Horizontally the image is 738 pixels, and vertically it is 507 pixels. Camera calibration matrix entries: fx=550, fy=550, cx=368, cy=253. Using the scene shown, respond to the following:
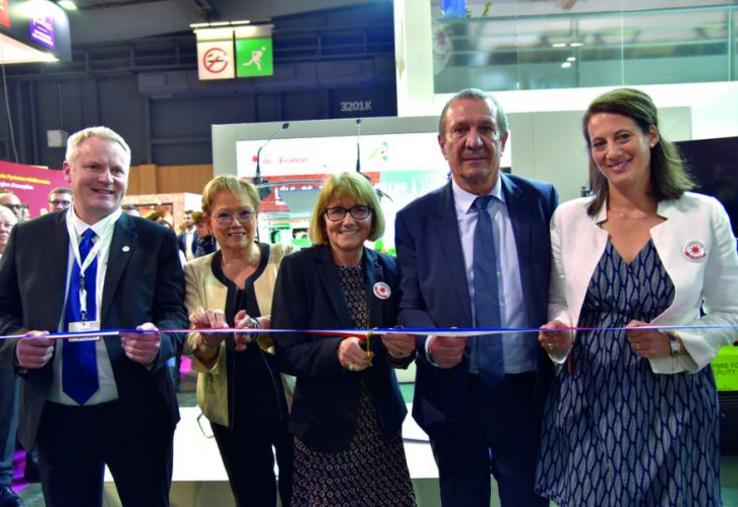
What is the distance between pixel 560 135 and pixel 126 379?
5831 millimetres

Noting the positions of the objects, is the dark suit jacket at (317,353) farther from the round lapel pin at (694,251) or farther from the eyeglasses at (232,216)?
the round lapel pin at (694,251)

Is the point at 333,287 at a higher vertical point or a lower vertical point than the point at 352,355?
higher

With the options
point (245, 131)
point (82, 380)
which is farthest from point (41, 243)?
point (245, 131)

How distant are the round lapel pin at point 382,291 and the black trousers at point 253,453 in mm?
738

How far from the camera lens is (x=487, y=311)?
6.02ft

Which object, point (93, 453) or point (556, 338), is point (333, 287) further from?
point (93, 453)

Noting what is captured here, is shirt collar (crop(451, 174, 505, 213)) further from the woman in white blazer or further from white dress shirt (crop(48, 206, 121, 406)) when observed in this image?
white dress shirt (crop(48, 206, 121, 406))

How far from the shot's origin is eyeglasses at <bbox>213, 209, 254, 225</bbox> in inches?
94.3

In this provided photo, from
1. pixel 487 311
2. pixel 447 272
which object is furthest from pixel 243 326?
pixel 487 311

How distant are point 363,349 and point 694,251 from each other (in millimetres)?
1084

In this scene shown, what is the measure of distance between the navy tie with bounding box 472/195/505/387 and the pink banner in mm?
7480

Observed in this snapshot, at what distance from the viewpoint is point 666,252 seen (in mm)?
1623

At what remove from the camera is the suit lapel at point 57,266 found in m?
1.97

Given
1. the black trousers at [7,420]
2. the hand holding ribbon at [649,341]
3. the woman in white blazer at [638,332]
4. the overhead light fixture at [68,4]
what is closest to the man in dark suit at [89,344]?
the woman in white blazer at [638,332]
